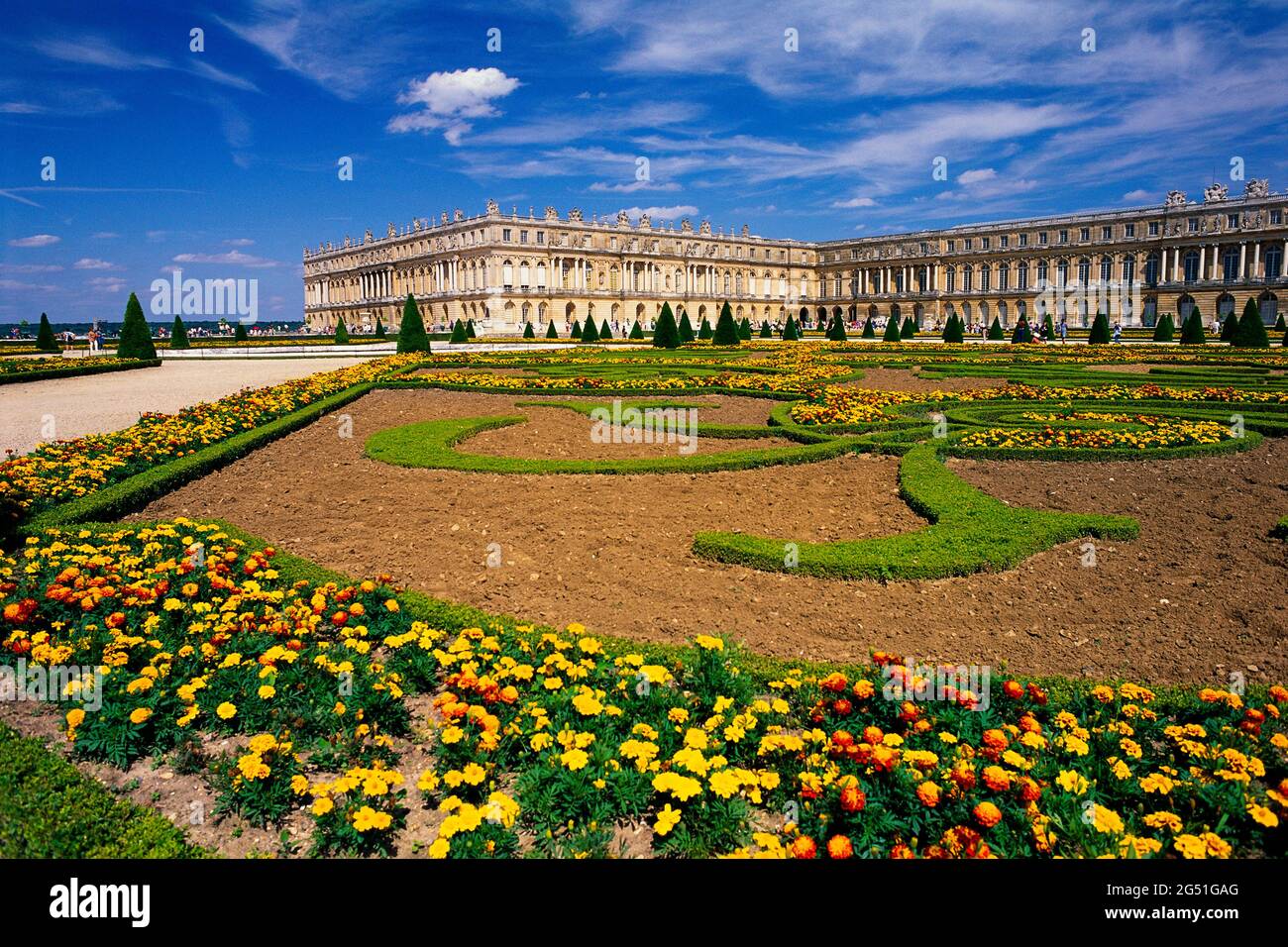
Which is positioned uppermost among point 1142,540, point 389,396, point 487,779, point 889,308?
point 889,308

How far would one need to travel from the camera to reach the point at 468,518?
767cm

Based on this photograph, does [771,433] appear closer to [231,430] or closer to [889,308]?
[231,430]

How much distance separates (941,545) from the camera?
646 centimetres

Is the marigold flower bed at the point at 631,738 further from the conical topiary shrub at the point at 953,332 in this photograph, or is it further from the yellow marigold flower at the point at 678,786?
the conical topiary shrub at the point at 953,332

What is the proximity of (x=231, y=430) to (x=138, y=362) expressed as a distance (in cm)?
1803

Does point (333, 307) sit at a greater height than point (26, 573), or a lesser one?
greater

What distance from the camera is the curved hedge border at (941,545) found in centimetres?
611

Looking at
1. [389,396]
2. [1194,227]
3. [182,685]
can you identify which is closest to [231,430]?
[389,396]

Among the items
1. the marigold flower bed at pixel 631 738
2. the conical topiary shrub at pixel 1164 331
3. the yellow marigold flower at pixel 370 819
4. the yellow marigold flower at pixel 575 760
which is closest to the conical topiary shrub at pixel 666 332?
the conical topiary shrub at pixel 1164 331

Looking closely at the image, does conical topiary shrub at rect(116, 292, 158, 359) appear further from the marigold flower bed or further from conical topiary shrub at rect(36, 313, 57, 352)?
the marigold flower bed

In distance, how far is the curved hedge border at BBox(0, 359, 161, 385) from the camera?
20.7 m

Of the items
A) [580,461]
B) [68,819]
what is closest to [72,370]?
[580,461]

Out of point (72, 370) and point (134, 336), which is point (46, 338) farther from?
point (72, 370)

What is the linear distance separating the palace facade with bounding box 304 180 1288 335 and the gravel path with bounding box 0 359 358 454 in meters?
41.5
